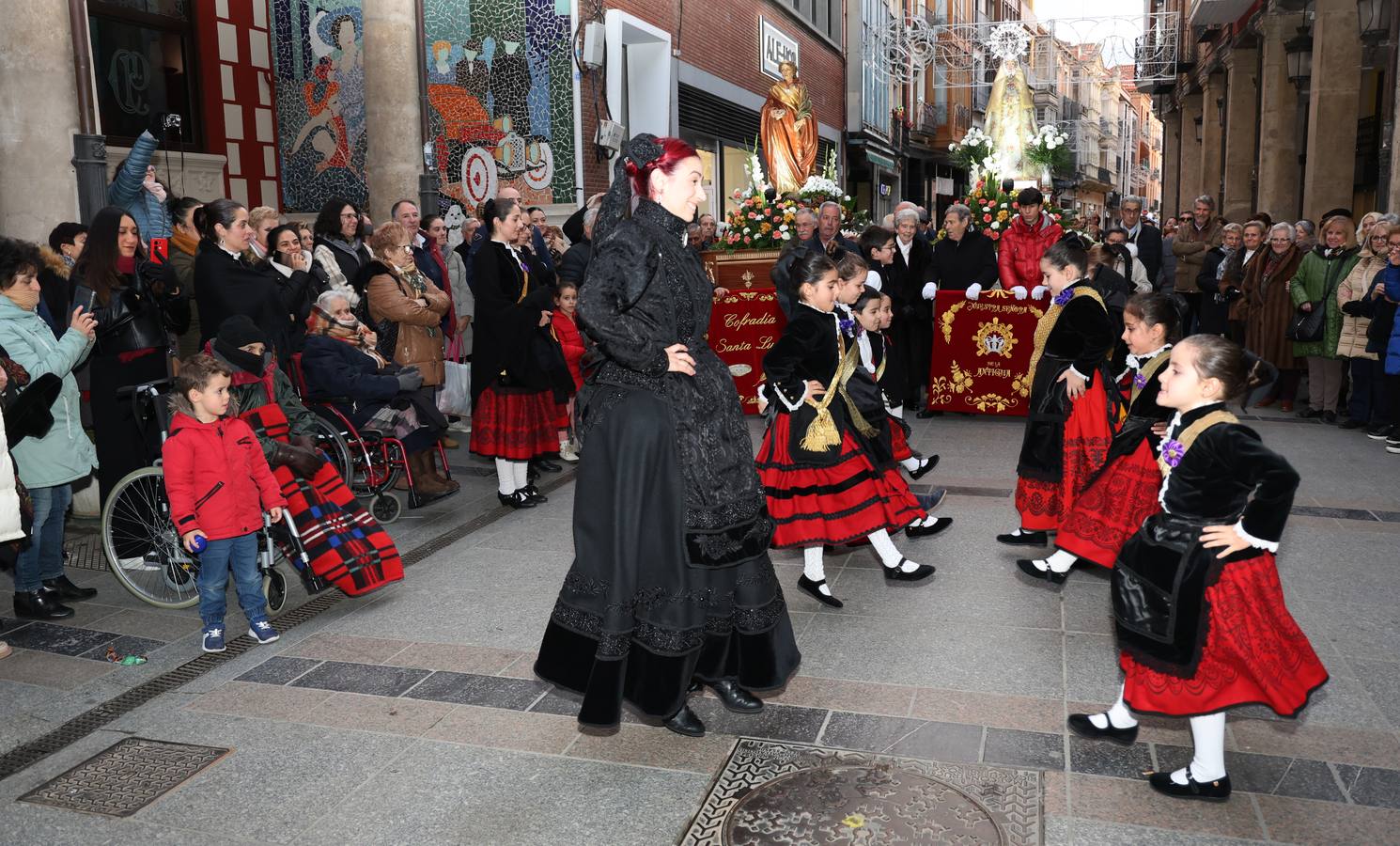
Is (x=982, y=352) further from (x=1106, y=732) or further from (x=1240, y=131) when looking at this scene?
(x=1240, y=131)

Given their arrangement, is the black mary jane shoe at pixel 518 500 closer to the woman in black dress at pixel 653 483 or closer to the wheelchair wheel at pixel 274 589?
the wheelchair wheel at pixel 274 589

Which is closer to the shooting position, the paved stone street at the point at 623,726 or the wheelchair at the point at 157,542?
the paved stone street at the point at 623,726

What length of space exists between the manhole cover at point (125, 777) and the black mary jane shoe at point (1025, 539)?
13.6 ft

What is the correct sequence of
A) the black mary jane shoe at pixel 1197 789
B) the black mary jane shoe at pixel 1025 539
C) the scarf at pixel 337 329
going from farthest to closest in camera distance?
the scarf at pixel 337 329 < the black mary jane shoe at pixel 1025 539 < the black mary jane shoe at pixel 1197 789

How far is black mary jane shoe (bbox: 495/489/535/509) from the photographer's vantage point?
7.53m

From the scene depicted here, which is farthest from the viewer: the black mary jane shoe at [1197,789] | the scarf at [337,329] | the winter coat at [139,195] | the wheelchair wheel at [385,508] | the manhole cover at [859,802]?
the wheelchair wheel at [385,508]

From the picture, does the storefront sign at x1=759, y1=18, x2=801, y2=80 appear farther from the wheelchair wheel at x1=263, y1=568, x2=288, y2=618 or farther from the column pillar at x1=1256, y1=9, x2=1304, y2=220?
the wheelchair wheel at x1=263, y1=568, x2=288, y2=618

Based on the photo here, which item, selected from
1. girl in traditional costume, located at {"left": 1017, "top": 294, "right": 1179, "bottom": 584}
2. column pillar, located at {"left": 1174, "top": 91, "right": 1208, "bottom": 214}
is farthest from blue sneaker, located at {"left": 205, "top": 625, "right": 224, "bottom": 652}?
column pillar, located at {"left": 1174, "top": 91, "right": 1208, "bottom": 214}

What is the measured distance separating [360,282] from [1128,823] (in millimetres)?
6070

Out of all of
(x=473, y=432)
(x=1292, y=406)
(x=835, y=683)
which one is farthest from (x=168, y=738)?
(x=1292, y=406)

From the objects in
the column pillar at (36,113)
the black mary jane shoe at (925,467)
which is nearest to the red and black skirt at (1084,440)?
the black mary jane shoe at (925,467)

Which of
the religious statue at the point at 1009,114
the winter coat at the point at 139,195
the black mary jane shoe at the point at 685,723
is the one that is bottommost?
the black mary jane shoe at the point at 685,723

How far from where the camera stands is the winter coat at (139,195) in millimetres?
6762

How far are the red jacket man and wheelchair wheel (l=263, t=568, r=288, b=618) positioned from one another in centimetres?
710
